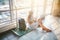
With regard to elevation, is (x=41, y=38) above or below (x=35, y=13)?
below

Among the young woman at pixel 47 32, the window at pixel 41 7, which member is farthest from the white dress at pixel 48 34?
the window at pixel 41 7

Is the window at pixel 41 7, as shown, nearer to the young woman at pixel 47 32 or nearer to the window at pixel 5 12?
the young woman at pixel 47 32

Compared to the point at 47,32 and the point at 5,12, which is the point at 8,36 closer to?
the point at 5,12

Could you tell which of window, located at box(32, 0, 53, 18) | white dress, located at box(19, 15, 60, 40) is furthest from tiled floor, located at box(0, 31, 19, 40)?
window, located at box(32, 0, 53, 18)

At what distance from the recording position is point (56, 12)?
4.39 ft

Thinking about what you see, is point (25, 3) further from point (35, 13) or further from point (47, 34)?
point (47, 34)

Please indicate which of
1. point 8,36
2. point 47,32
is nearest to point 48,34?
point 47,32

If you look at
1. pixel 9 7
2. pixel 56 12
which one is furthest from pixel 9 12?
pixel 56 12

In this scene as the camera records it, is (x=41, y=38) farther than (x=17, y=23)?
No

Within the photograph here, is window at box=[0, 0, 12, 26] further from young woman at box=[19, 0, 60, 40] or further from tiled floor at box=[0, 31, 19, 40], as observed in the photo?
young woman at box=[19, 0, 60, 40]

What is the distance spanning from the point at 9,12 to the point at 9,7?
0.06m

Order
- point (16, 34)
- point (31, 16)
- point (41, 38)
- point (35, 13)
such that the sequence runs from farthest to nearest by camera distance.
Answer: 1. point (35, 13)
2. point (31, 16)
3. point (16, 34)
4. point (41, 38)

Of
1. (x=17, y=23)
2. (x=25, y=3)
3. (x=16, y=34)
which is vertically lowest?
(x=16, y=34)

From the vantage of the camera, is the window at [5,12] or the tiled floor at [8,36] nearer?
the tiled floor at [8,36]
